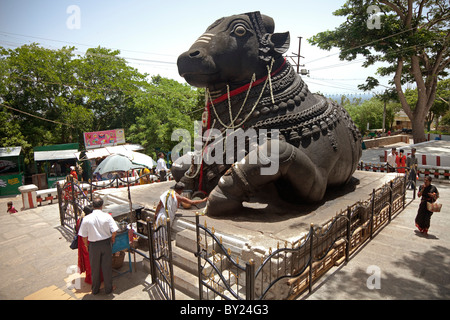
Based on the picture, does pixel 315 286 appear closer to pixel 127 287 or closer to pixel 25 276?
pixel 127 287

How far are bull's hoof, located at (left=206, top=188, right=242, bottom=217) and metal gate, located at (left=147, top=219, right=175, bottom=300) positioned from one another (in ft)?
3.01

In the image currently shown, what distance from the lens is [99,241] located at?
412 centimetres

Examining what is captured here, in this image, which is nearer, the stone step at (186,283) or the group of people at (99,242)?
the stone step at (186,283)

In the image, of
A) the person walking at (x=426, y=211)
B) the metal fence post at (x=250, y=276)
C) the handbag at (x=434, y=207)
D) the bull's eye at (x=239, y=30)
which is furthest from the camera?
the person walking at (x=426, y=211)

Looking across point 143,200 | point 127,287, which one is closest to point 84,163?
point 143,200

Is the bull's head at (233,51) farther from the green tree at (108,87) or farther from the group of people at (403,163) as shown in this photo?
the green tree at (108,87)

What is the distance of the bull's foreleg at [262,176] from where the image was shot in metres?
4.45

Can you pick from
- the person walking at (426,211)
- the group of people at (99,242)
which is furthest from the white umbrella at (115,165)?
the person walking at (426,211)

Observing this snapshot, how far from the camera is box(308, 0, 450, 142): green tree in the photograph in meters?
15.6

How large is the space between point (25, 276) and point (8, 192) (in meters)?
12.1

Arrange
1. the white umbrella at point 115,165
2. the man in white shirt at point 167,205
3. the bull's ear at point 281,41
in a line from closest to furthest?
the man in white shirt at point 167,205 → the bull's ear at point 281,41 → the white umbrella at point 115,165

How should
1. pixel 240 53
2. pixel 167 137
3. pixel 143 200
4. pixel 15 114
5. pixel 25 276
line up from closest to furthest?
pixel 25 276, pixel 240 53, pixel 143 200, pixel 15 114, pixel 167 137

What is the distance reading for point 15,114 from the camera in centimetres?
1647

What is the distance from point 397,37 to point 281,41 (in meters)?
13.7
